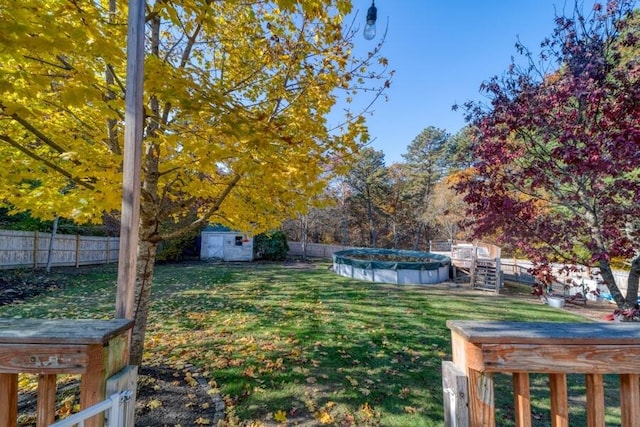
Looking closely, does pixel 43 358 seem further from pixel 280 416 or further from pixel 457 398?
pixel 280 416

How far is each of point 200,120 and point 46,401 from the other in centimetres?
263

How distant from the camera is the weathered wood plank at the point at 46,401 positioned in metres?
1.23

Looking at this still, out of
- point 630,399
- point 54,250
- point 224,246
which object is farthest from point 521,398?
point 224,246

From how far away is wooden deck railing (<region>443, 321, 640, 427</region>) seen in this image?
120 cm

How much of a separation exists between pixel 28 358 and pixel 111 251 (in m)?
16.4

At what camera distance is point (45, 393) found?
1.25 meters

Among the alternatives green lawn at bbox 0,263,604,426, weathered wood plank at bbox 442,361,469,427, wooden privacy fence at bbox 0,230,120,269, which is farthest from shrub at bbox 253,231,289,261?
weathered wood plank at bbox 442,361,469,427

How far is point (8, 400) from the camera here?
1245 mm

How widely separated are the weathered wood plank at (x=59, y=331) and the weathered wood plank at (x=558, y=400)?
1805 mm

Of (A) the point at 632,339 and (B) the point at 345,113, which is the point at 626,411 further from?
(B) the point at 345,113

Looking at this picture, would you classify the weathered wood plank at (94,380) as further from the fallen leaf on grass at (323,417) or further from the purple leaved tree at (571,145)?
the purple leaved tree at (571,145)

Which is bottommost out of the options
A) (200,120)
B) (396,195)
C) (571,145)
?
(571,145)

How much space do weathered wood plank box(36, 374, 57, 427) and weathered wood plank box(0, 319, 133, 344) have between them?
18 cm

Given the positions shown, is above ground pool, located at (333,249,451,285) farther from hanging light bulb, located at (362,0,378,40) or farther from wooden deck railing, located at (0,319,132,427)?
wooden deck railing, located at (0,319,132,427)
